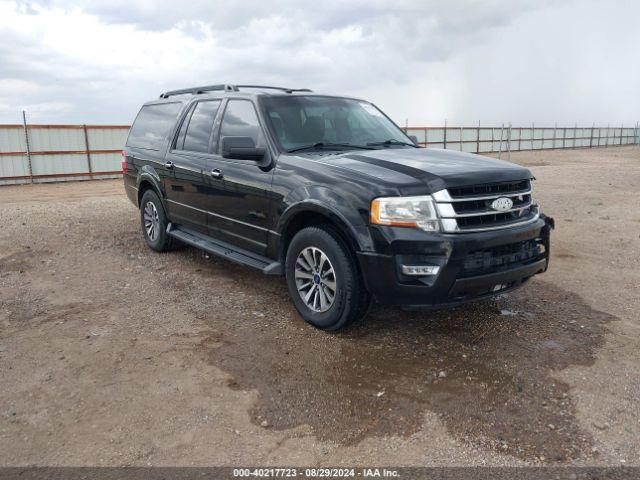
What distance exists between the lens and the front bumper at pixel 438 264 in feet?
11.8

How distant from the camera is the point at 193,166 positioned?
18.5 ft

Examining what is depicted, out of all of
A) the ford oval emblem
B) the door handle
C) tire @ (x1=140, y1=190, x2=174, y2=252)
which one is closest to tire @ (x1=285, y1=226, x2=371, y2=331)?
the ford oval emblem

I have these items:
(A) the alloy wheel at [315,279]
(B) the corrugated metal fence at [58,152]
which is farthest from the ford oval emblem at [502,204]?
(B) the corrugated metal fence at [58,152]

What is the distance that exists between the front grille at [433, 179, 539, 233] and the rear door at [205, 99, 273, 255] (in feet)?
5.25

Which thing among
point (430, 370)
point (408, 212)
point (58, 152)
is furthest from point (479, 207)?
point (58, 152)

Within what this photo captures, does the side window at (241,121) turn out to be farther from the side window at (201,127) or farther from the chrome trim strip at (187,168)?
the chrome trim strip at (187,168)

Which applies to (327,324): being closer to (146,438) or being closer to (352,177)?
(352,177)

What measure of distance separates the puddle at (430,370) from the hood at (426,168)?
1.23 meters

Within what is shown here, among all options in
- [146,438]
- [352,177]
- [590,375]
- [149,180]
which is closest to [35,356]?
[146,438]

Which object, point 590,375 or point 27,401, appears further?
point 590,375

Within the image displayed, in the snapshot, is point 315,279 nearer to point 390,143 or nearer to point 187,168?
point 390,143

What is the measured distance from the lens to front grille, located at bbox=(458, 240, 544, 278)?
144 inches

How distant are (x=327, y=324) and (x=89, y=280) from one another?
310 cm

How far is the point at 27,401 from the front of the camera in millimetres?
3309
